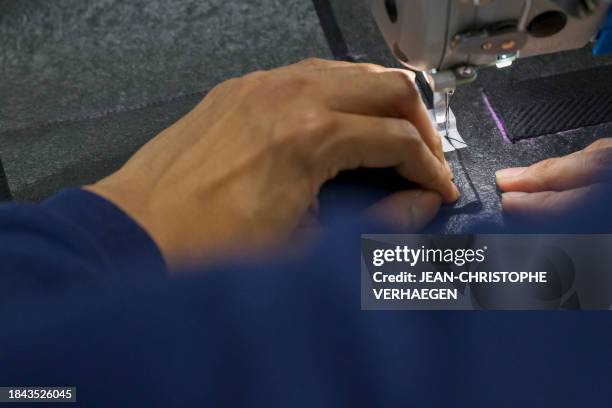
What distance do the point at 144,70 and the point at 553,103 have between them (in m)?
0.77

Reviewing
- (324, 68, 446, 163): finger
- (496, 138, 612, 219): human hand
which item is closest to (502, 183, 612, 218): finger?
(496, 138, 612, 219): human hand

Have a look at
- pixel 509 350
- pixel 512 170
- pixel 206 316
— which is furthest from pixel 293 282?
pixel 512 170

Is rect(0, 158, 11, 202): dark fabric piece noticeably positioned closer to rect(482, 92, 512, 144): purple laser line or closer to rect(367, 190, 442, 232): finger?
rect(367, 190, 442, 232): finger

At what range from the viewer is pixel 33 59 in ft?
4.38

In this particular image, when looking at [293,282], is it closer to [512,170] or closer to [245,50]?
[512,170]

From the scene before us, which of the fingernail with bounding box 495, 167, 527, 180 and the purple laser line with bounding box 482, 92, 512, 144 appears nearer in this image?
the fingernail with bounding box 495, 167, 527, 180

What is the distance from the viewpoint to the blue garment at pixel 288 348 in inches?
19.8

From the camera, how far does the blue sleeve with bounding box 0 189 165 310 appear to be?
0.59 meters

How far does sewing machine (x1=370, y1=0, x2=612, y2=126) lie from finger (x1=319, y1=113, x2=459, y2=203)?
0.09 metres

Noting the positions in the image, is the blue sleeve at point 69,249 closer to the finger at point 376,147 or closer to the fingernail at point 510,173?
the finger at point 376,147

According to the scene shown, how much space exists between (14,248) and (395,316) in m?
0.36

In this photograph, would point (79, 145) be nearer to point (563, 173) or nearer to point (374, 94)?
point (374, 94)

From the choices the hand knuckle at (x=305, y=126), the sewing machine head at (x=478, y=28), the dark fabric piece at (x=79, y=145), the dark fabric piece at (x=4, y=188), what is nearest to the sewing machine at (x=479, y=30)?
the sewing machine head at (x=478, y=28)

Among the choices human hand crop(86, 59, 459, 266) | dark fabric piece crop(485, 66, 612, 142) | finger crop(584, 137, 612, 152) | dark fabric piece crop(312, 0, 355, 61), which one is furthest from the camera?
dark fabric piece crop(312, 0, 355, 61)
